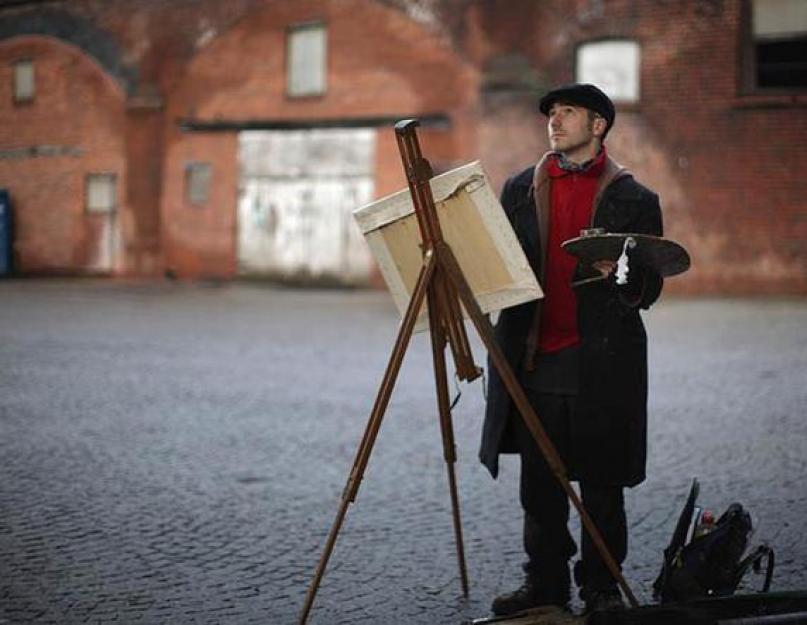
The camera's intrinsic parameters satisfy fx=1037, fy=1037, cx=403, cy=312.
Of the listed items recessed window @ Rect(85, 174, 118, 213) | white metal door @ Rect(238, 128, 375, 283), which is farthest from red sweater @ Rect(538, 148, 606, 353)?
recessed window @ Rect(85, 174, 118, 213)

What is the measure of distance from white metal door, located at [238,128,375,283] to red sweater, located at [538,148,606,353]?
1866 cm

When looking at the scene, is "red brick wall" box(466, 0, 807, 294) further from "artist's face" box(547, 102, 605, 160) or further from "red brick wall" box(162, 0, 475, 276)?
"artist's face" box(547, 102, 605, 160)

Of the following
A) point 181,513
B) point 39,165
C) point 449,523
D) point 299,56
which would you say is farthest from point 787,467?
point 39,165

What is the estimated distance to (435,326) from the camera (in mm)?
3684

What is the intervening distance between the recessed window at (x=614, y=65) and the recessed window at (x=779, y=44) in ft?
6.88

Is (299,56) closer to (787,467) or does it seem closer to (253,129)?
(253,129)

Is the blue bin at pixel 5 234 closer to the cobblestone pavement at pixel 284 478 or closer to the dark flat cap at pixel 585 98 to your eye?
the cobblestone pavement at pixel 284 478

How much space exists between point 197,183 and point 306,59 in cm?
405

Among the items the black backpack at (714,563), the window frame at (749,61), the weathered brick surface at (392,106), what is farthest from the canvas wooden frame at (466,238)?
the window frame at (749,61)

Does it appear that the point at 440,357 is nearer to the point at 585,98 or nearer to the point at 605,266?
the point at 605,266

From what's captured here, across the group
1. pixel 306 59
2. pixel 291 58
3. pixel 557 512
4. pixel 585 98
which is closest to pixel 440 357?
pixel 557 512

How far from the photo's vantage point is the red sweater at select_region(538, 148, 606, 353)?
12.3ft

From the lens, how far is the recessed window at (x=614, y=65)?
64.0 feet

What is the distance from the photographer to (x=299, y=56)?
23.2m
